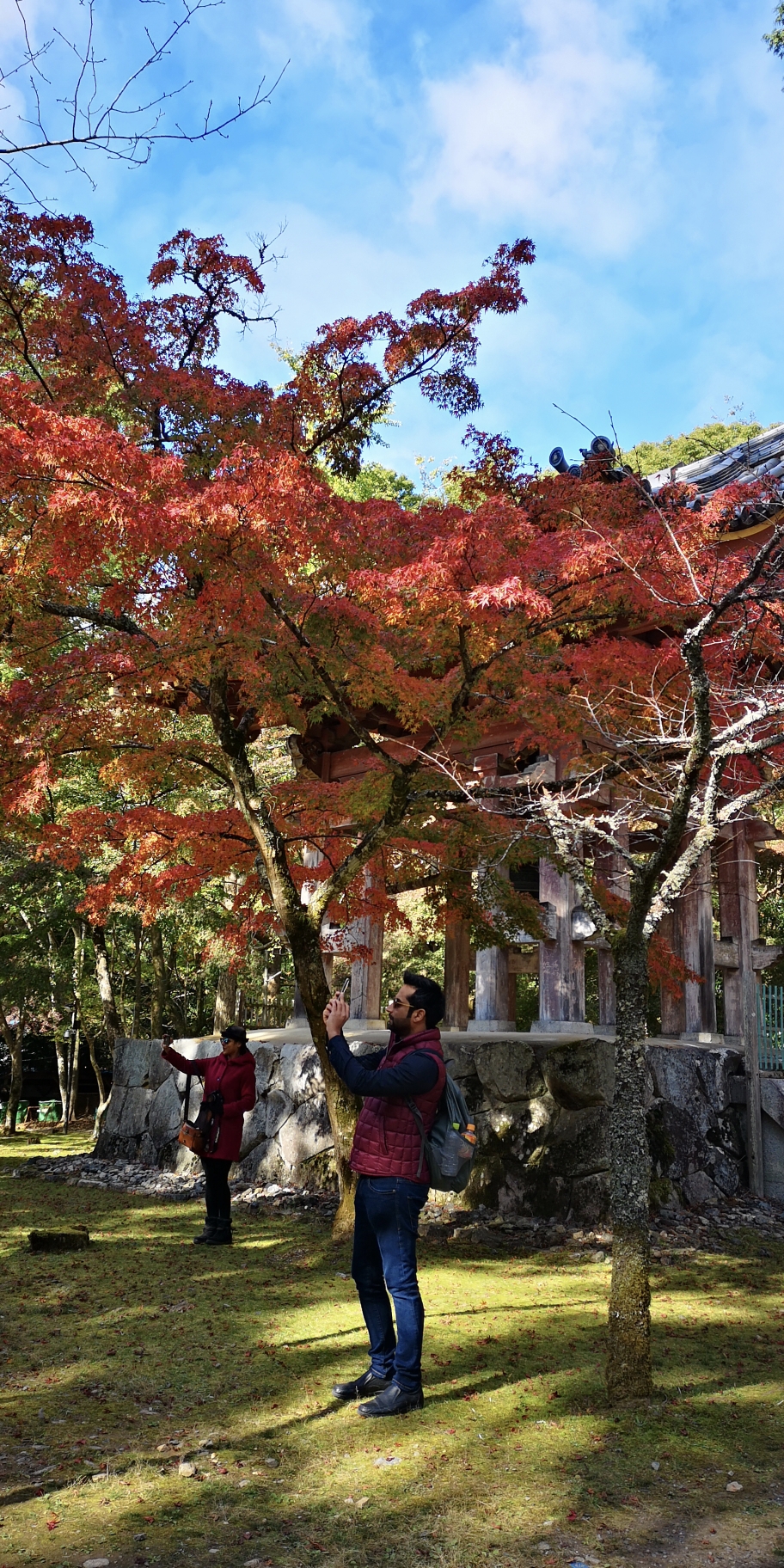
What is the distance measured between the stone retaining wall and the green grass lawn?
1.77 meters

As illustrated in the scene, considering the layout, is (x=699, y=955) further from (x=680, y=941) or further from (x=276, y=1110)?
(x=276, y=1110)

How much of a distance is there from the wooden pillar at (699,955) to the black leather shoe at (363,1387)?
8.02 metres

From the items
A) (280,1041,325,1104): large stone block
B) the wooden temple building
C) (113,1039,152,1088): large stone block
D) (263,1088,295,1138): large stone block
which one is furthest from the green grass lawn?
(113,1039,152,1088): large stone block

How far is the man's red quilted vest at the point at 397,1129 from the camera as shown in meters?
4.09

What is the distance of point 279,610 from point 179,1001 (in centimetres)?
1825

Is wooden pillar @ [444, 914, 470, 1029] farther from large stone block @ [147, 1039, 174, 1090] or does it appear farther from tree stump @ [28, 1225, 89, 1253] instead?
tree stump @ [28, 1225, 89, 1253]

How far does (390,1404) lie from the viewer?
411cm

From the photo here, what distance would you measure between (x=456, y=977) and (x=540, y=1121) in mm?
6013

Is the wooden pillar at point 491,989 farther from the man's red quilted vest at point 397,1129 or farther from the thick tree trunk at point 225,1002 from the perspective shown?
the man's red quilted vest at point 397,1129

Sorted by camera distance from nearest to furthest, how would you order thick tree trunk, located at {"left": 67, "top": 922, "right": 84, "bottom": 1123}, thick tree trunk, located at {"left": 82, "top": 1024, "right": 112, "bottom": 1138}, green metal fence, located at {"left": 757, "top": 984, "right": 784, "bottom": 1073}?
green metal fence, located at {"left": 757, "top": 984, "right": 784, "bottom": 1073}
thick tree trunk, located at {"left": 82, "top": 1024, "right": 112, "bottom": 1138}
thick tree trunk, located at {"left": 67, "top": 922, "right": 84, "bottom": 1123}

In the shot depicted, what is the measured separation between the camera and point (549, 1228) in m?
8.61

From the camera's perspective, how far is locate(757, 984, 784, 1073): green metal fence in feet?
36.5

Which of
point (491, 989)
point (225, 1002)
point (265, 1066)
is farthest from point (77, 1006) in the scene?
point (491, 989)

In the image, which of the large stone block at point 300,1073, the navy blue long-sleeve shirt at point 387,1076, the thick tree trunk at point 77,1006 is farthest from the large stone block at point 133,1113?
the navy blue long-sleeve shirt at point 387,1076
